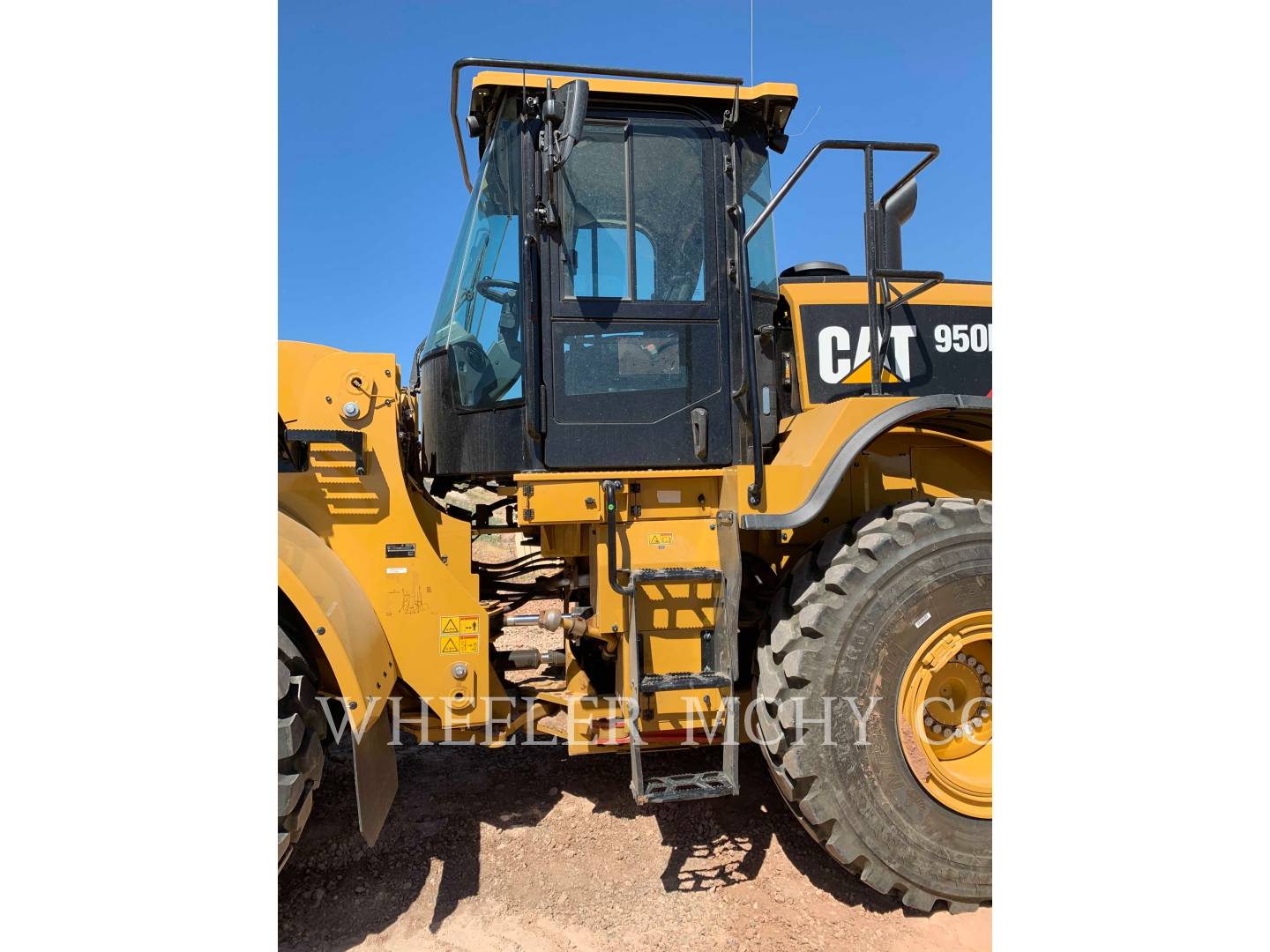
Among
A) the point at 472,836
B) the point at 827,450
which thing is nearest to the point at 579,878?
the point at 472,836

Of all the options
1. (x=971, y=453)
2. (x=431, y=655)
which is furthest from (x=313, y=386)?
(x=971, y=453)

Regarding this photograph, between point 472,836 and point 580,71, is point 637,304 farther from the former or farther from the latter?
point 472,836

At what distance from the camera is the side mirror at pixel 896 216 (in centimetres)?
321

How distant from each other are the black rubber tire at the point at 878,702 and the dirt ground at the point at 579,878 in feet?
0.84

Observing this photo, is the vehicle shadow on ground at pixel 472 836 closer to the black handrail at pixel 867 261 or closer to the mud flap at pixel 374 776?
the mud flap at pixel 374 776

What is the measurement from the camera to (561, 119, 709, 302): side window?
3.04 meters

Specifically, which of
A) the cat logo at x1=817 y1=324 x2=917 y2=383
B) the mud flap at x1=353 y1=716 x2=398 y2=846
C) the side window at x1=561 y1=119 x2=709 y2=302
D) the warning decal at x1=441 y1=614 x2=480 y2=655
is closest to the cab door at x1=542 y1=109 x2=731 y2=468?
the side window at x1=561 y1=119 x2=709 y2=302

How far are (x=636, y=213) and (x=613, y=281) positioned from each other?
0.97 ft

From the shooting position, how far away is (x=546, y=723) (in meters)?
3.28

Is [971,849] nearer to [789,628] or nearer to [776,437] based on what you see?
[789,628]

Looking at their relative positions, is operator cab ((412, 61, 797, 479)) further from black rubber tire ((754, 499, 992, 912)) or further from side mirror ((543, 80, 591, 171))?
black rubber tire ((754, 499, 992, 912))

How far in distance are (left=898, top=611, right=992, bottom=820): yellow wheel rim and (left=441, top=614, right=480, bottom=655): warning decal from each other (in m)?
1.67

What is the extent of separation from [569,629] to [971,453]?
1.97 m

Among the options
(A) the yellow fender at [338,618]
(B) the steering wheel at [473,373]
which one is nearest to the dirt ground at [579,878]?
(A) the yellow fender at [338,618]
